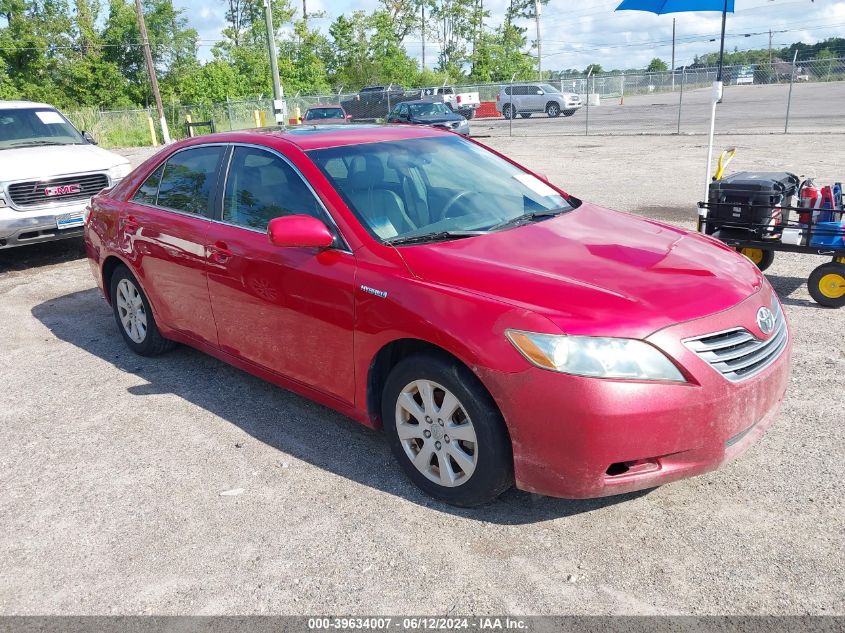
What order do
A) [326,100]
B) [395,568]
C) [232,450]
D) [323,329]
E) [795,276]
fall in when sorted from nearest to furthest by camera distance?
[395,568] < [323,329] < [232,450] < [795,276] < [326,100]

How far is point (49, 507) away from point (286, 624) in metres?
1.61

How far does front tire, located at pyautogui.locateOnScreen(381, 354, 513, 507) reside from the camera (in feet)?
9.95

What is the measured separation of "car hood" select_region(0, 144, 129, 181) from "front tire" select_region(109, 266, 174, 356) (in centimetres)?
379

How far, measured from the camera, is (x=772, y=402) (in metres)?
3.20

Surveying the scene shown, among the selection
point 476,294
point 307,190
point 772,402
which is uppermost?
point 307,190

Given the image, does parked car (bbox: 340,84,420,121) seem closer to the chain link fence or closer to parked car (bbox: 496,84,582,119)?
the chain link fence

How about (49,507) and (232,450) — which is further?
(232,450)

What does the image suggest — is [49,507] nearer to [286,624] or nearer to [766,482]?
[286,624]

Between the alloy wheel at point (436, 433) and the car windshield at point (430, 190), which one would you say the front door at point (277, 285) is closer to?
the car windshield at point (430, 190)

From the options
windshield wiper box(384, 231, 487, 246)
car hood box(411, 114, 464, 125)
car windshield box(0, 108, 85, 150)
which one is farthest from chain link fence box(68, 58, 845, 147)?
windshield wiper box(384, 231, 487, 246)

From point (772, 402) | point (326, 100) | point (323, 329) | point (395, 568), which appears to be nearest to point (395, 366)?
point (323, 329)

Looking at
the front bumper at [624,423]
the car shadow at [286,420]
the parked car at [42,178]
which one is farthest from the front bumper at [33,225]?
the front bumper at [624,423]

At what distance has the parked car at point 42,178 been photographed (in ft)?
27.3

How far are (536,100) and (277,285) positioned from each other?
116 ft
